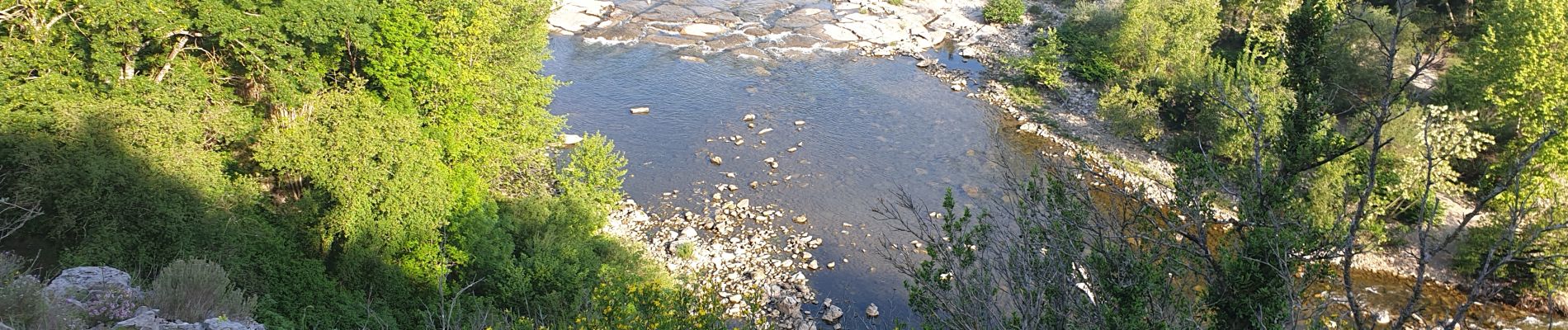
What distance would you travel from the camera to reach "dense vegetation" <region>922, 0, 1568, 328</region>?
8.83 m

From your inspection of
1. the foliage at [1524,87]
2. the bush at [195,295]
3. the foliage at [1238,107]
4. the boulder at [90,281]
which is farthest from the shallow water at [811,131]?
the boulder at [90,281]

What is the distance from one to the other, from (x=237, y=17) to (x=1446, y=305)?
88.3ft

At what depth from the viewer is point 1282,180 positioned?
9.27m

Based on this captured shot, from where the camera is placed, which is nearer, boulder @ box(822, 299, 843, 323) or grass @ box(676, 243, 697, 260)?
boulder @ box(822, 299, 843, 323)


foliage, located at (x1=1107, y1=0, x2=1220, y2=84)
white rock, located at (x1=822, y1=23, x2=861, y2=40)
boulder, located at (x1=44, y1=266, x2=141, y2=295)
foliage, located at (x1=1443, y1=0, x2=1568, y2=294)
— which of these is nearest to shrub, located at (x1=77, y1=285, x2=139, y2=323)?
boulder, located at (x1=44, y1=266, x2=141, y2=295)

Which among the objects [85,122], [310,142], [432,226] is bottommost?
[432,226]

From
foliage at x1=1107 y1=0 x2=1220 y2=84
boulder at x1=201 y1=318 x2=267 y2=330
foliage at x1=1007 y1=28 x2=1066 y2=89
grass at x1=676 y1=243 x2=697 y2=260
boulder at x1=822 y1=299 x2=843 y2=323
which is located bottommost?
foliage at x1=1007 y1=28 x2=1066 y2=89

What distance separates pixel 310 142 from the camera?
16.4 metres

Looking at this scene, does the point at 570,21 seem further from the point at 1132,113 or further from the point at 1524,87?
the point at 1524,87

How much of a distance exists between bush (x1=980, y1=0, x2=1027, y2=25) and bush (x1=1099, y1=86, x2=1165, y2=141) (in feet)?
58.7

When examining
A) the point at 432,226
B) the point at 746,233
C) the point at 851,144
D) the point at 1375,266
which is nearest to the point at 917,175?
the point at 851,144

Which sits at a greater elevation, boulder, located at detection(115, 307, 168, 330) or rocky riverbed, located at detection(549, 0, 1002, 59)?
boulder, located at detection(115, 307, 168, 330)

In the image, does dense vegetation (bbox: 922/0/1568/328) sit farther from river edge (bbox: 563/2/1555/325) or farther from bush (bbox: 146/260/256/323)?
bush (bbox: 146/260/256/323)

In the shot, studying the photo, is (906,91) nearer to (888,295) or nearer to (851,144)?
(851,144)
